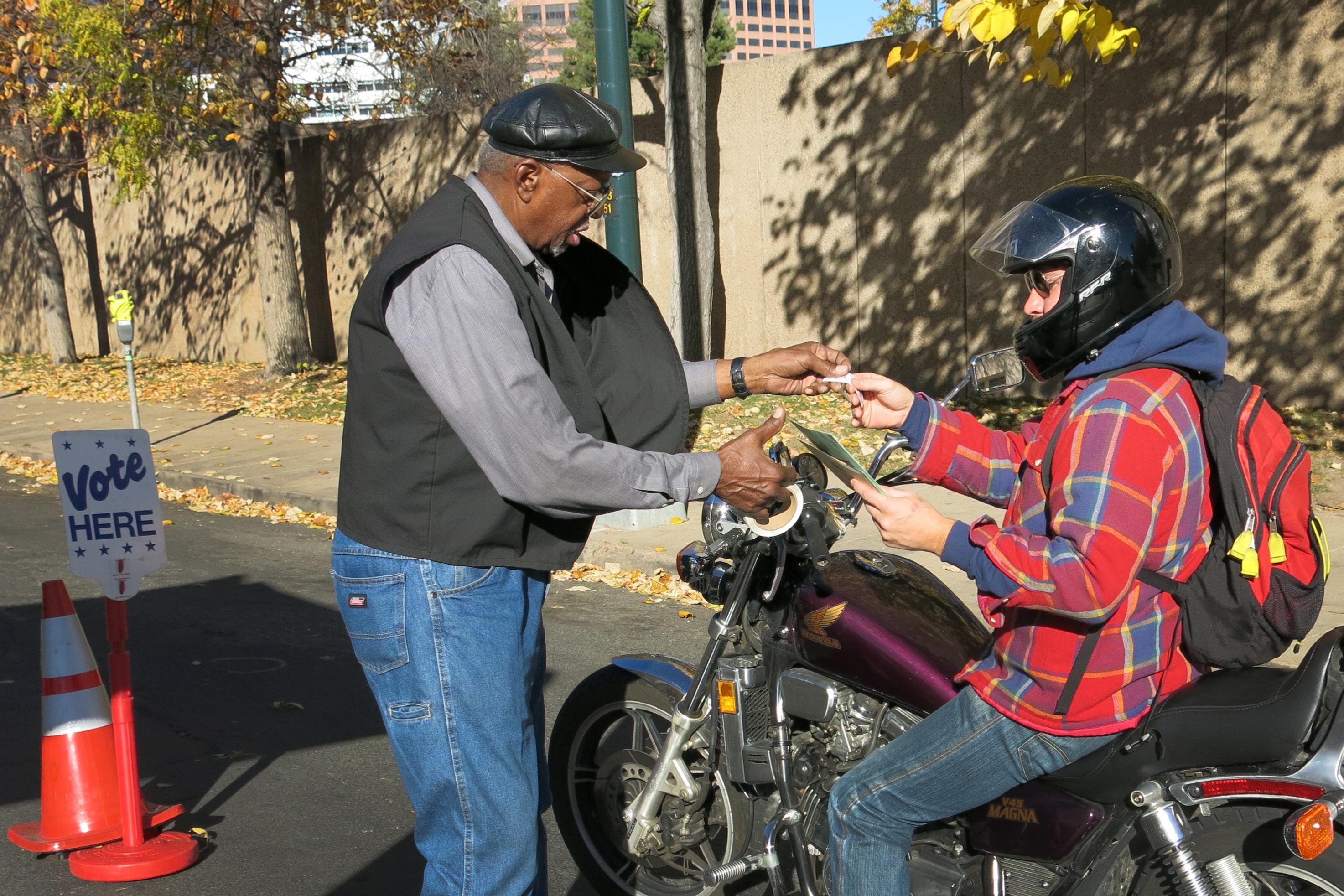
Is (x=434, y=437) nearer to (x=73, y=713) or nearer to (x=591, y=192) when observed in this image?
(x=591, y=192)

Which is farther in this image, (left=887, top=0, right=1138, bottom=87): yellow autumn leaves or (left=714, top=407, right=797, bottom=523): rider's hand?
(left=887, top=0, right=1138, bottom=87): yellow autumn leaves

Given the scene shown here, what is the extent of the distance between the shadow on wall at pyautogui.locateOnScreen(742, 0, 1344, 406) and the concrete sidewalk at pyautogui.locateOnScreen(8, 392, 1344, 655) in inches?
104

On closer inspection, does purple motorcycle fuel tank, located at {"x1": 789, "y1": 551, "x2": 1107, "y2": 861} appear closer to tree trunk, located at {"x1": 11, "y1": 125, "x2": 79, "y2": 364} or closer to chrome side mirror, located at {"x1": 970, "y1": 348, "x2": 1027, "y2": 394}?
chrome side mirror, located at {"x1": 970, "y1": 348, "x2": 1027, "y2": 394}

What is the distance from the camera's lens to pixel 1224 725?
7.72 feet

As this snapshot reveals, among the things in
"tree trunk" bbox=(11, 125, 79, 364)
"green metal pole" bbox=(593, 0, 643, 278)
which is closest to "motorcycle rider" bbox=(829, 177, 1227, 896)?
"green metal pole" bbox=(593, 0, 643, 278)

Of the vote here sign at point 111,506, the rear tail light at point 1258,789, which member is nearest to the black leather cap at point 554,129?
the rear tail light at point 1258,789

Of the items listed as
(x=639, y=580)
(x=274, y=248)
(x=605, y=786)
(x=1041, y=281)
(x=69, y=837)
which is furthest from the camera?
(x=274, y=248)

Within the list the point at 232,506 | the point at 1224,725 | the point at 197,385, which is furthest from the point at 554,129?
the point at 197,385

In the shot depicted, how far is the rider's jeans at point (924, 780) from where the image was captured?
256 centimetres

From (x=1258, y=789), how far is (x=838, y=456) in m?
0.96

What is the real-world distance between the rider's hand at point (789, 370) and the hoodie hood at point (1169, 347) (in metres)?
0.97

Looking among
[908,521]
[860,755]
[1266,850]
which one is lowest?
[860,755]

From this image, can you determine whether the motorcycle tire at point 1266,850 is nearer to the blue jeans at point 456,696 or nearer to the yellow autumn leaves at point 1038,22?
the blue jeans at point 456,696

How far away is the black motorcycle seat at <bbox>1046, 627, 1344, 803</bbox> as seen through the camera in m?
2.28
